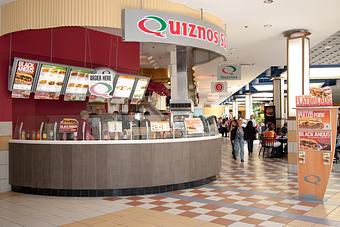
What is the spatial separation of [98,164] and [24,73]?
245cm

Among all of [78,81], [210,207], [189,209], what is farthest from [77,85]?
[210,207]

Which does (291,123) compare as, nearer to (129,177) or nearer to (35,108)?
(129,177)

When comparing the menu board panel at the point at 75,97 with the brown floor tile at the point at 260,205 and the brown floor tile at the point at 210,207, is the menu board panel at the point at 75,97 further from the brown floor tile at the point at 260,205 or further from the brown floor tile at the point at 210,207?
the brown floor tile at the point at 260,205

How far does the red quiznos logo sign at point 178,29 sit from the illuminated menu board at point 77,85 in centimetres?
274

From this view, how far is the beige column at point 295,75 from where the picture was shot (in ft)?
30.7

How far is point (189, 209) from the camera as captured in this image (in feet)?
18.0

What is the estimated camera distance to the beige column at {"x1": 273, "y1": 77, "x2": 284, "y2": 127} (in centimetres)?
1869

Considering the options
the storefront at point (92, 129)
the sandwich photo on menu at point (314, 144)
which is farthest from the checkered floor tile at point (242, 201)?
the sandwich photo on menu at point (314, 144)

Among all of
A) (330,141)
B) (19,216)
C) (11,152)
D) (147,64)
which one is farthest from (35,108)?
(147,64)

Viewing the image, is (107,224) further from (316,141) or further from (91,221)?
(316,141)

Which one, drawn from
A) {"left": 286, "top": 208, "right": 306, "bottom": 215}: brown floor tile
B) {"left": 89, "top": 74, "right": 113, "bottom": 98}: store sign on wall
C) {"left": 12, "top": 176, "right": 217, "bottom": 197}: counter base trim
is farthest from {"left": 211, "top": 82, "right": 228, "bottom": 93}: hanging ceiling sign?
{"left": 286, "top": 208, "right": 306, "bottom": 215}: brown floor tile

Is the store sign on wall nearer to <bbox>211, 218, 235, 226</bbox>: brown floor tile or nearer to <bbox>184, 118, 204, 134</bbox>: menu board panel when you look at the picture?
<bbox>184, 118, 204, 134</bbox>: menu board panel

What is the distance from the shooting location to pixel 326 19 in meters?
8.47

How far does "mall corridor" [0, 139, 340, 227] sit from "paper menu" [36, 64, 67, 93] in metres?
2.27
